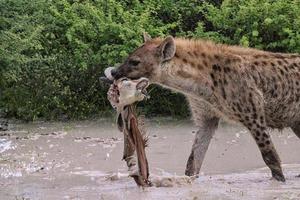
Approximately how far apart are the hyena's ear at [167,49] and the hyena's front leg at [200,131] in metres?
0.52

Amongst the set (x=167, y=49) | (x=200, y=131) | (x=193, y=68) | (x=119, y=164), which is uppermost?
(x=167, y=49)

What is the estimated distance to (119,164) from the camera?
312 inches

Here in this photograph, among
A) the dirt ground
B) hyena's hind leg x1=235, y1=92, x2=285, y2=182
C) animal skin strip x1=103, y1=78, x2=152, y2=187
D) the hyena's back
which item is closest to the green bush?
the dirt ground

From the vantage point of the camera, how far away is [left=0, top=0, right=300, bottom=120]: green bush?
10.6 m

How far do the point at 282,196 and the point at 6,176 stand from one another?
2.58 meters

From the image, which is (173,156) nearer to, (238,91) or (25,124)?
(238,91)

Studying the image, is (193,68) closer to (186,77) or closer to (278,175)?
(186,77)

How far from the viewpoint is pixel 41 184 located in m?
6.84

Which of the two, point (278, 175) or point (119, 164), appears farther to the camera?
point (119, 164)

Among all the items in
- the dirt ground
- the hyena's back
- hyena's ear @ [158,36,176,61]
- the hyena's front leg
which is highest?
hyena's ear @ [158,36,176,61]

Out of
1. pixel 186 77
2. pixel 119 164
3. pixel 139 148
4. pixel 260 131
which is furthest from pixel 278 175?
pixel 119 164

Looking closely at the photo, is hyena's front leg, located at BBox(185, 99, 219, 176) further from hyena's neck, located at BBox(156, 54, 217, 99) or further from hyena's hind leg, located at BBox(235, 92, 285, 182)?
hyena's hind leg, located at BBox(235, 92, 285, 182)

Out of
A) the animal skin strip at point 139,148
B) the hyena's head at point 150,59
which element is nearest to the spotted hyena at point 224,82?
the hyena's head at point 150,59

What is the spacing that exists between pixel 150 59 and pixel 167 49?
0.56 feet
